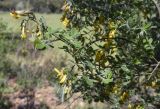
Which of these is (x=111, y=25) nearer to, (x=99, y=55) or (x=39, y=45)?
(x=99, y=55)

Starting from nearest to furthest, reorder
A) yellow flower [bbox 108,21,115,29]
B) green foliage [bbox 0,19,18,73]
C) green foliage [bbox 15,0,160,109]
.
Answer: green foliage [bbox 15,0,160,109]
yellow flower [bbox 108,21,115,29]
green foliage [bbox 0,19,18,73]

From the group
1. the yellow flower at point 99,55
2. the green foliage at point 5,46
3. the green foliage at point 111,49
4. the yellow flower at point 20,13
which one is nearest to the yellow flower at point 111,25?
the green foliage at point 111,49

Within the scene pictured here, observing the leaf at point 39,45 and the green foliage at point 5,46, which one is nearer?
the leaf at point 39,45

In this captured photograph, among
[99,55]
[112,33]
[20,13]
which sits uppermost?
[20,13]

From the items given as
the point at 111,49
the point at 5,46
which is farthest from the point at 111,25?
the point at 5,46

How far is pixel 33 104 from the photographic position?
8250 mm

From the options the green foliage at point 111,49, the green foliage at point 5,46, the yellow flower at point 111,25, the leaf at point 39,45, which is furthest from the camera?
the green foliage at point 5,46

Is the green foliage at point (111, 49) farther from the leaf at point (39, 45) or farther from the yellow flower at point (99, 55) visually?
the leaf at point (39, 45)

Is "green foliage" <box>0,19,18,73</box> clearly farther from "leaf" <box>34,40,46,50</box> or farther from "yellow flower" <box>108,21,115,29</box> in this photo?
Answer: "leaf" <box>34,40,46,50</box>

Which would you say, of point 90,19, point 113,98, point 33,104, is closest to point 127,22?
point 90,19

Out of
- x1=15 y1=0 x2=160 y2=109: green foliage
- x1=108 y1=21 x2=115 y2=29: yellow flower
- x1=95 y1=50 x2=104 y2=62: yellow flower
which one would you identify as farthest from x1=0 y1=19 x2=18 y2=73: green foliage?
x1=95 y1=50 x2=104 y2=62: yellow flower

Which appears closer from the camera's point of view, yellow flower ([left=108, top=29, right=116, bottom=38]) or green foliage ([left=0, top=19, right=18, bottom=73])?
yellow flower ([left=108, top=29, right=116, bottom=38])

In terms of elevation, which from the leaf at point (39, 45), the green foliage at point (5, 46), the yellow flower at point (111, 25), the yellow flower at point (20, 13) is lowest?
the green foliage at point (5, 46)

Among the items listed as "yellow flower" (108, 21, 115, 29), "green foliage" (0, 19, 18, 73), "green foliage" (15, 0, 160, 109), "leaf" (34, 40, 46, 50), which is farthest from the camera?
"green foliage" (0, 19, 18, 73)
